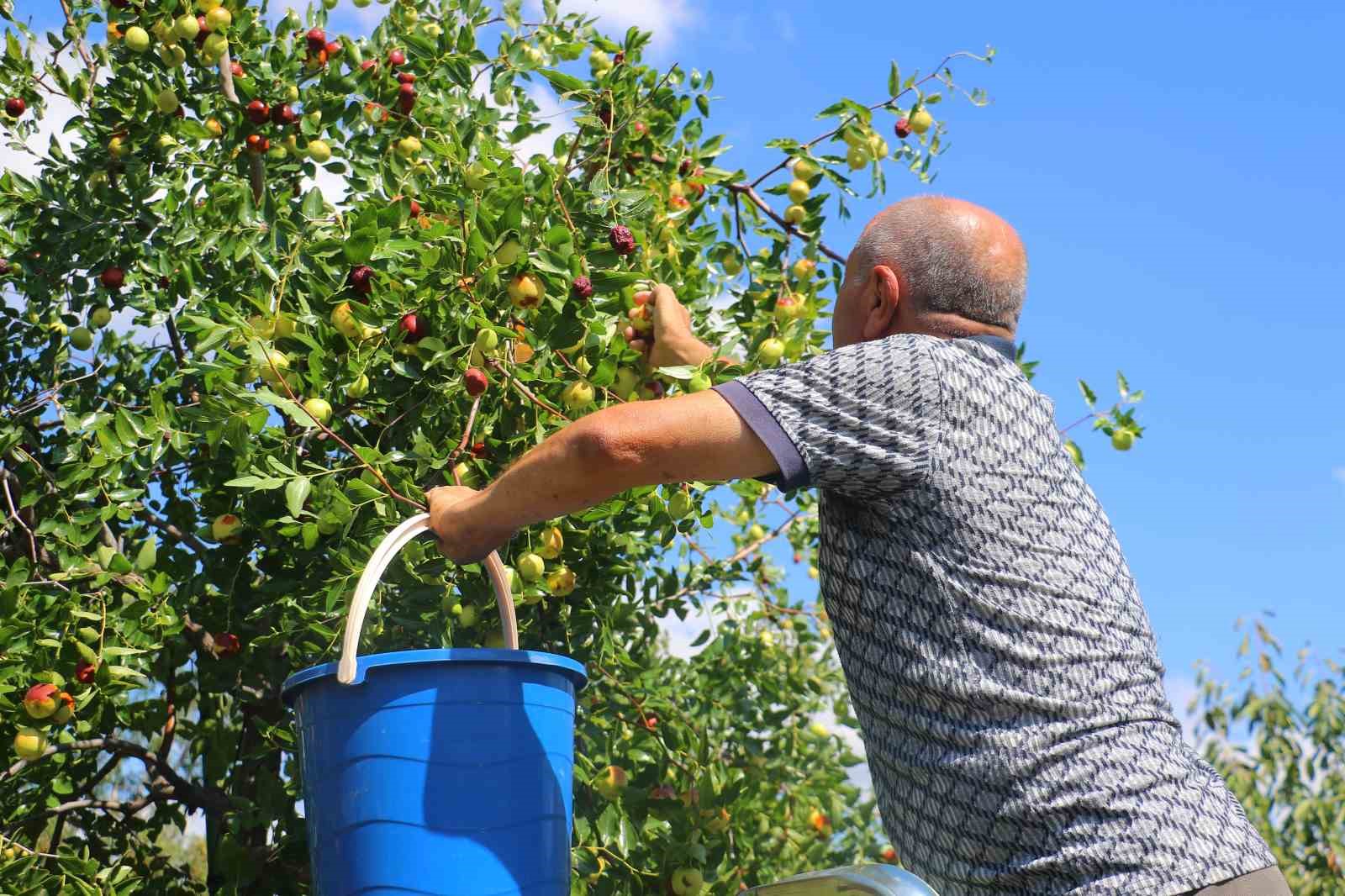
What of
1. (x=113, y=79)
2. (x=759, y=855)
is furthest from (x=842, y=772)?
(x=113, y=79)

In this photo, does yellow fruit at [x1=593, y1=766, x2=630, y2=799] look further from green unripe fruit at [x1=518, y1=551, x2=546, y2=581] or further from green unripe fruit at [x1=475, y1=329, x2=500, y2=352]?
green unripe fruit at [x1=475, y1=329, x2=500, y2=352]

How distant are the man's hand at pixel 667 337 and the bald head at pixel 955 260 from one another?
52cm

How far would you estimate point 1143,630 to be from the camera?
177 cm

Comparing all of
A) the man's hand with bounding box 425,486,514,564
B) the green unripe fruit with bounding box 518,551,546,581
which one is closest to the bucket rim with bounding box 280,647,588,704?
the man's hand with bounding box 425,486,514,564

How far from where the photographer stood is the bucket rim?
61.9 inches

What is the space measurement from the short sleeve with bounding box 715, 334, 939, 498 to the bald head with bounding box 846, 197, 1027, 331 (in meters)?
0.22

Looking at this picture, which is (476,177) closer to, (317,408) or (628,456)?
(317,408)

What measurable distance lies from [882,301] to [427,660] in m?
0.81

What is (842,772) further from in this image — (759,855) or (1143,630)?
(1143,630)

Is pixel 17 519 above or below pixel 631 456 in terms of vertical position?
above

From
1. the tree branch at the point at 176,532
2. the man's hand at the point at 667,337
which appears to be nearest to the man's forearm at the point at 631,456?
the man's hand at the point at 667,337

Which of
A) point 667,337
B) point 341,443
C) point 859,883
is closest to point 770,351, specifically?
point 667,337

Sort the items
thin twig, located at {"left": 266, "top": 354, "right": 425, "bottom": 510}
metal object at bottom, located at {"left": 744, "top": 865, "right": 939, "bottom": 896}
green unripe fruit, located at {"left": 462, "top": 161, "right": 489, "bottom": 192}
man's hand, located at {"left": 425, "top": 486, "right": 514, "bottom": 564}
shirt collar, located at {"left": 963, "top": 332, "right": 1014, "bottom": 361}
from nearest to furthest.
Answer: metal object at bottom, located at {"left": 744, "top": 865, "right": 939, "bottom": 896}, man's hand, located at {"left": 425, "top": 486, "right": 514, "bottom": 564}, shirt collar, located at {"left": 963, "top": 332, "right": 1014, "bottom": 361}, thin twig, located at {"left": 266, "top": 354, "right": 425, "bottom": 510}, green unripe fruit, located at {"left": 462, "top": 161, "right": 489, "bottom": 192}

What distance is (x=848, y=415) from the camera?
62.5 inches
